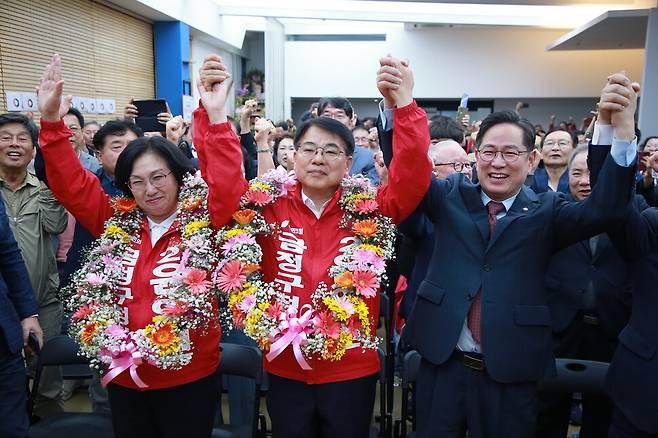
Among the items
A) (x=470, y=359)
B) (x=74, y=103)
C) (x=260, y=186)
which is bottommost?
(x=470, y=359)

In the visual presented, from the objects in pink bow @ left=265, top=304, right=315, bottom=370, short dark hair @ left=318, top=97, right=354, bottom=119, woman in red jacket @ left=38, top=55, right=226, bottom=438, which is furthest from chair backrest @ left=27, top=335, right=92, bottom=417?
short dark hair @ left=318, top=97, right=354, bottom=119

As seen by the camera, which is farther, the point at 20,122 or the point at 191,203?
the point at 20,122

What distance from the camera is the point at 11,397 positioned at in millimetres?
2547

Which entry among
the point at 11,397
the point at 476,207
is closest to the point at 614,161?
the point at 476,207

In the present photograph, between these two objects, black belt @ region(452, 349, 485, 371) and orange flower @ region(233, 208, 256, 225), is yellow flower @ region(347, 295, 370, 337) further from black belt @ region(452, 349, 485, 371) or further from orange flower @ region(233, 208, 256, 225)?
orange flower @ region(233, 208, 256, 225)

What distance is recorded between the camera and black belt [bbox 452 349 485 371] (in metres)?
2.18

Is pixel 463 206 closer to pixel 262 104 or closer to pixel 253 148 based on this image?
pixel 253 148

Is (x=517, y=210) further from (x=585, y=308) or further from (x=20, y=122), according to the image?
(x=20, y=122)

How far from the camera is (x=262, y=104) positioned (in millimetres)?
16016

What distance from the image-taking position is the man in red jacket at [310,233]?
2.25 m

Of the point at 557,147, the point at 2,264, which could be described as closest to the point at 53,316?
the point at 2,264

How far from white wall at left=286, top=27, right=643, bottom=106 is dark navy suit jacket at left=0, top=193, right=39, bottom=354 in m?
14.8

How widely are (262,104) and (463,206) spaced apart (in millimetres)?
14298

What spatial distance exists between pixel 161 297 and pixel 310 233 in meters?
0.71
